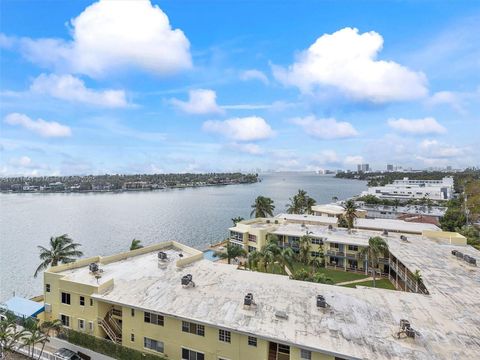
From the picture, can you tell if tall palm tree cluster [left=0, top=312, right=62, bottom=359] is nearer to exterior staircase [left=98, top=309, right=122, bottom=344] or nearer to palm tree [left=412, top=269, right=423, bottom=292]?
exterior staircase [left=98, top=309, right=122, bottom=344]

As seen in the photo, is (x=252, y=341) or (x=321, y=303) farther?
(x=321, y=303)

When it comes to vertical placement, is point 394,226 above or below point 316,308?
below

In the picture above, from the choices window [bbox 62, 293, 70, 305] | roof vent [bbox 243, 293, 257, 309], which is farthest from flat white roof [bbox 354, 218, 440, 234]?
window [bbox 62, 293, 70, 305]

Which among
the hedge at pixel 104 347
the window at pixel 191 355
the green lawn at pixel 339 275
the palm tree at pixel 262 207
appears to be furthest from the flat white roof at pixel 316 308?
the palm tree at pixel 262 207

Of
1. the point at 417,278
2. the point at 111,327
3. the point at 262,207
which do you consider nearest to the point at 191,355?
the point at 111,327

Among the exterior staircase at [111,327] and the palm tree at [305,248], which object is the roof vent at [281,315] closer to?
the exterior staircase at [111,327]

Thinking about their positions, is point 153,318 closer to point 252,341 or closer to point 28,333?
point 252,341
